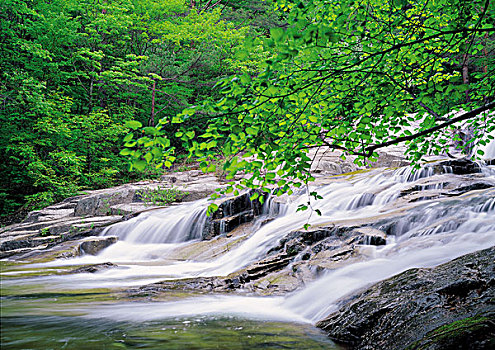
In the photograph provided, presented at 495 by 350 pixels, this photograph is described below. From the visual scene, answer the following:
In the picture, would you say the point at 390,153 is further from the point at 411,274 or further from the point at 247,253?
the point at 411,274

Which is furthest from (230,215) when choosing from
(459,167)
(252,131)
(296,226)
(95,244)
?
(252,131)

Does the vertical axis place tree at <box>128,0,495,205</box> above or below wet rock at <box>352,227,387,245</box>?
above

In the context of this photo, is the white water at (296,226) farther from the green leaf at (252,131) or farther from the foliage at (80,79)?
the foliage at (80,79)

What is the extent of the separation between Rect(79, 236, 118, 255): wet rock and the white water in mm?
192

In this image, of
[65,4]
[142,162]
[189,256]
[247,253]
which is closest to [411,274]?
[142,162]

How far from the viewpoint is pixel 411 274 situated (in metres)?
3.82

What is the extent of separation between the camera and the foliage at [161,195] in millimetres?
13914

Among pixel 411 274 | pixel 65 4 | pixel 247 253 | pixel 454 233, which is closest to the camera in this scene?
pixel 411 274

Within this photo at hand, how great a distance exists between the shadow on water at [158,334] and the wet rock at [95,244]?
20.3 feet

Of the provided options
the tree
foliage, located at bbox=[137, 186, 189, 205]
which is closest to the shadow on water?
the tree

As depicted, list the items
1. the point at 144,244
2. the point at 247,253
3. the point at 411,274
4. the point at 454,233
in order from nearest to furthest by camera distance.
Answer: the point at 411,274 < the point at 454,233 < the point at 247,253 < the point at 144,244

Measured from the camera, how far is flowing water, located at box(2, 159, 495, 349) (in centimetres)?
322

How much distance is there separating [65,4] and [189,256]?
51.0ft

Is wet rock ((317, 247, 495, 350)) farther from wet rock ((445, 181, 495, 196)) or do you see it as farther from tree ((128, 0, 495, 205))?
wet rock ((445, 181, 495, 196))
